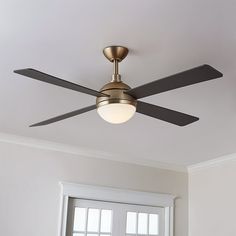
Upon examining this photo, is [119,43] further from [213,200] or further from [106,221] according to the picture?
[213,200]

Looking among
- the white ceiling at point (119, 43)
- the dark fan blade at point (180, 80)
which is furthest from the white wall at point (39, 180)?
the dark fan blade at point (180, 80)

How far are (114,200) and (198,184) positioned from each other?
44.0 inches

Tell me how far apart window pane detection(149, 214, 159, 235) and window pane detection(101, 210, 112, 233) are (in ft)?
1.90

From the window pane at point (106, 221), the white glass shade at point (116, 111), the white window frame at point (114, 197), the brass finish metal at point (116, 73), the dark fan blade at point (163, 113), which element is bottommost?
the window pane at point (106, 221)

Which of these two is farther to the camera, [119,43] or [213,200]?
[213,200]

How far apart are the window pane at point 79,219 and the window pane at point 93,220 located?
0.07 metres

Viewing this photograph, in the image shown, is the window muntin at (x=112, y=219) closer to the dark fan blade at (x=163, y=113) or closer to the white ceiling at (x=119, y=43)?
the white ceiling at (x=119, y=43)

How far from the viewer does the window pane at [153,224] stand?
16.2 feet

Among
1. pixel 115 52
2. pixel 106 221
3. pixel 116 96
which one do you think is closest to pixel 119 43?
pixel 115 52

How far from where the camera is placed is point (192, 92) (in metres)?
2.88

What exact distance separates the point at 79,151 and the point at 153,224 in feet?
4.34

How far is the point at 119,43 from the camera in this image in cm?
226

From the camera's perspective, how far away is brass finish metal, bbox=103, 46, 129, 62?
2.30m
